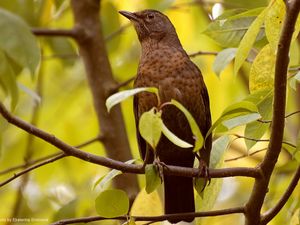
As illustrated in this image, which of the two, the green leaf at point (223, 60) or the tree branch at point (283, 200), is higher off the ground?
the green leaf at point (223, 60)

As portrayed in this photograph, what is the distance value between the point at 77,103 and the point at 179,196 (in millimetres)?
1563

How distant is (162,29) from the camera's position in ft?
14.3

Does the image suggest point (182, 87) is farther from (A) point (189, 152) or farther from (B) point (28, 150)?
(B) point (28, 150)

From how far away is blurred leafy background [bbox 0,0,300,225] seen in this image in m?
4.50

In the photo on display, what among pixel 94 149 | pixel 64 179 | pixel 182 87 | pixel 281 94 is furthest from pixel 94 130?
pixel 281 94

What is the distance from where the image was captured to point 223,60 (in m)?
3.46

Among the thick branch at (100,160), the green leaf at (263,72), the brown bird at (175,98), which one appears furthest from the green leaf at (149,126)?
the brown bird at (175,98)

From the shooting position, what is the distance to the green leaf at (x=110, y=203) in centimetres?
275

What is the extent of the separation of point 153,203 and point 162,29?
1458 mm

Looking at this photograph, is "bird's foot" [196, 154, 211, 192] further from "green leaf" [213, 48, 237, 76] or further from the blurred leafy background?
the blurred leafy background

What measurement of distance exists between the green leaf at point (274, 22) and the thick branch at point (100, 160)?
49cm

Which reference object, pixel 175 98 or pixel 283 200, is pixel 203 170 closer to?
pixel 283 200

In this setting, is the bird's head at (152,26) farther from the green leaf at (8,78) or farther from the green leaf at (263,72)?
the green leaf at (263,72)

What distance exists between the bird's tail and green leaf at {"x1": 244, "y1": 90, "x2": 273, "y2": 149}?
1.12 metres
